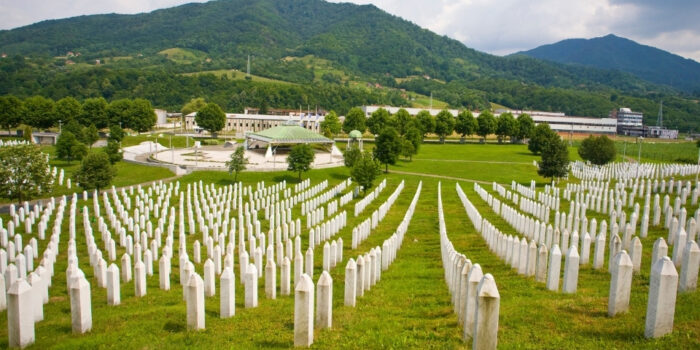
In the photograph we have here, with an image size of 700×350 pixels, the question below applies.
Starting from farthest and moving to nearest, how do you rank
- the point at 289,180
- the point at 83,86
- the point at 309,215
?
the point at 83,86 < the point at 289,180 < the point at 309,215

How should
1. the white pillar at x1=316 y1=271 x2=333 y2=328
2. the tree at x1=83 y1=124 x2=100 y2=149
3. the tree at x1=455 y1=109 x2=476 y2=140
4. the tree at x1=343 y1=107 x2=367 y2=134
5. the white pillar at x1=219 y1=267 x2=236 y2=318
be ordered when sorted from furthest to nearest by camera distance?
the tree at x1=455 y1=109 x2=476 y2=140
the tree at x1=343 y1=107 x2=367 y2=134
the tree at x1=83 y1=124 x2=100 y2=149
the white pillar at x1=219 y1=267 x2=236 y2=318
the white pillar at x1=316 y1=271 x2=333 y2=328

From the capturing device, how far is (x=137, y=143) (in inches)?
2869

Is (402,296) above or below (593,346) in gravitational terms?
below

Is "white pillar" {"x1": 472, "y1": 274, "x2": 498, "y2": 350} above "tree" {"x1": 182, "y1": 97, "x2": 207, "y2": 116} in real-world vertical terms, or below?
below

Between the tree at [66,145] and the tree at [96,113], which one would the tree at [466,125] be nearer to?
the tree at [96,113]

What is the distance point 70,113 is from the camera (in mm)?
78688

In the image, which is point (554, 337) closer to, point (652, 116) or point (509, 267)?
point (509, 267)

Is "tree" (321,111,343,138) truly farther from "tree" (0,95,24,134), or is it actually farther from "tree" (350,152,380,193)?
"tree" (350,152,380,193)

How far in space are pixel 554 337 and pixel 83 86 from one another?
15854 cm

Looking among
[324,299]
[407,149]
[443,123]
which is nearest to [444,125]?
[443,123]

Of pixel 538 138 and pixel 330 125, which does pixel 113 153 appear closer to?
pixel 330 125

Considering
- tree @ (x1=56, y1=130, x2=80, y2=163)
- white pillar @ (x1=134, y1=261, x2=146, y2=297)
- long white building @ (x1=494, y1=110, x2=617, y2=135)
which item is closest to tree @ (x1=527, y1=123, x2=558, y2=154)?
long white building @ (x1=494, y1=110, x2=617, y2=135)

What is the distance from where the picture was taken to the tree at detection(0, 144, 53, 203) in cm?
2756

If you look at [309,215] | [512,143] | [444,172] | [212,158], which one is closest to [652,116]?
[512,143]
